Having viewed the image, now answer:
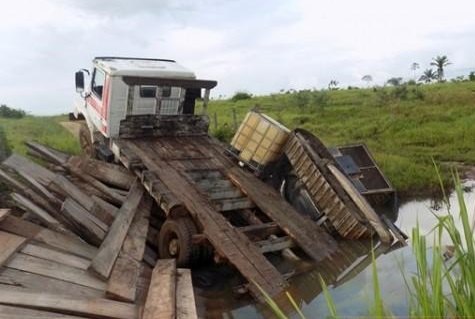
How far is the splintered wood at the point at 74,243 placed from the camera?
5641mm

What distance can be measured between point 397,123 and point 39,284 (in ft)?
61.4

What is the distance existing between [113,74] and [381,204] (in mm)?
6925

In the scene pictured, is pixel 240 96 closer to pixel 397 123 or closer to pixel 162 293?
pixel 397 123

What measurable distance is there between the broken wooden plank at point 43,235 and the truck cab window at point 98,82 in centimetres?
491

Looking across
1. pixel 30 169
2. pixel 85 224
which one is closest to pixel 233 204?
pixel 85 224

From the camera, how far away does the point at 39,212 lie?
28.8 ft

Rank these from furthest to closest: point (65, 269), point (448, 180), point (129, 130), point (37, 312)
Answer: point (448, 180)
point (129, 130)
point (65, 269)
point (37, 312)

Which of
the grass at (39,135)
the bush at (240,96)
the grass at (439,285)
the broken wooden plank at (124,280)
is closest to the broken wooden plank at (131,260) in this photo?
the broken wooden plank at (124,280)

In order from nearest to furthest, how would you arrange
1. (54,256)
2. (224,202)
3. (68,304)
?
(68,304)
(54,256)
(224,202)

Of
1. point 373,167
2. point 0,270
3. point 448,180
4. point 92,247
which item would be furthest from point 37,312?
point 448,180

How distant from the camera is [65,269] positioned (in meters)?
6.82

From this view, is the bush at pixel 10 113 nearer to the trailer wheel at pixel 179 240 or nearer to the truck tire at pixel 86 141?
the truck tire at pixel 86 141

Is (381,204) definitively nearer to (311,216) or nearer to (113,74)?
(311,216)

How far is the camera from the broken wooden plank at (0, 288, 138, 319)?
535 centimetres
